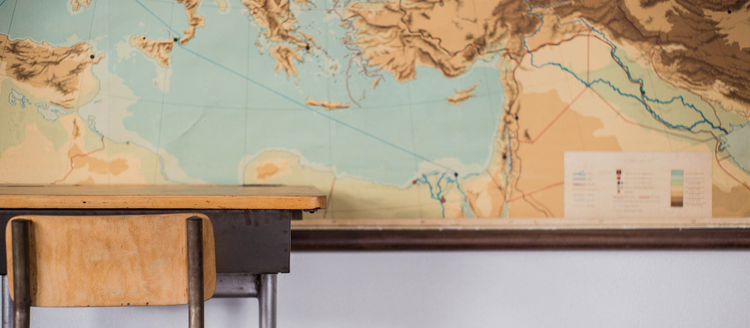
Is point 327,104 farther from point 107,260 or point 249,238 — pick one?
point 107,260

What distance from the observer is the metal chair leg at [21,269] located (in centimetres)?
80

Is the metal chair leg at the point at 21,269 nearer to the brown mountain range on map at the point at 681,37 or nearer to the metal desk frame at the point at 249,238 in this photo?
the metal desk frame at the point at 249,238

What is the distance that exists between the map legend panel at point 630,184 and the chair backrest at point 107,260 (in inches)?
41.6

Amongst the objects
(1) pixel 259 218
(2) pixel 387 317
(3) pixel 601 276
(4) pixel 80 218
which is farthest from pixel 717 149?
(4) pixel 80 218

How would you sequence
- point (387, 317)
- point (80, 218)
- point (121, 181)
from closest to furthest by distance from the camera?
point (80, 218) < point (121, 181) < point (387, 317)

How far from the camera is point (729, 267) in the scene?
1477mm

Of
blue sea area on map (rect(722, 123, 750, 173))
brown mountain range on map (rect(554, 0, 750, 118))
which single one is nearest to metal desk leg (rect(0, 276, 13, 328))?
brown mountain range on map (rect(554, 0, 750, 118))

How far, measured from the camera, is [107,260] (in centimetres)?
84

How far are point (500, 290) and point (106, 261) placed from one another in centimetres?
107

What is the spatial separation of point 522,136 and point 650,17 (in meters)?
0.53

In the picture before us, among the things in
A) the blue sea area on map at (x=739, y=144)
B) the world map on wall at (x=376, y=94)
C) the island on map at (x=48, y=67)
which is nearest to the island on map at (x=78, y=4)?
the world map on wall at (x=376, y=94)

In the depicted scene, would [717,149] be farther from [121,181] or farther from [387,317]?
[121,181]

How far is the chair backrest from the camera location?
820mm

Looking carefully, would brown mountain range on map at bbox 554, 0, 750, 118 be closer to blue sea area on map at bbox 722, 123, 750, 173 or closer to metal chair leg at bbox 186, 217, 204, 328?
blue sea area on map at bbox 722, 123, 750, 173
